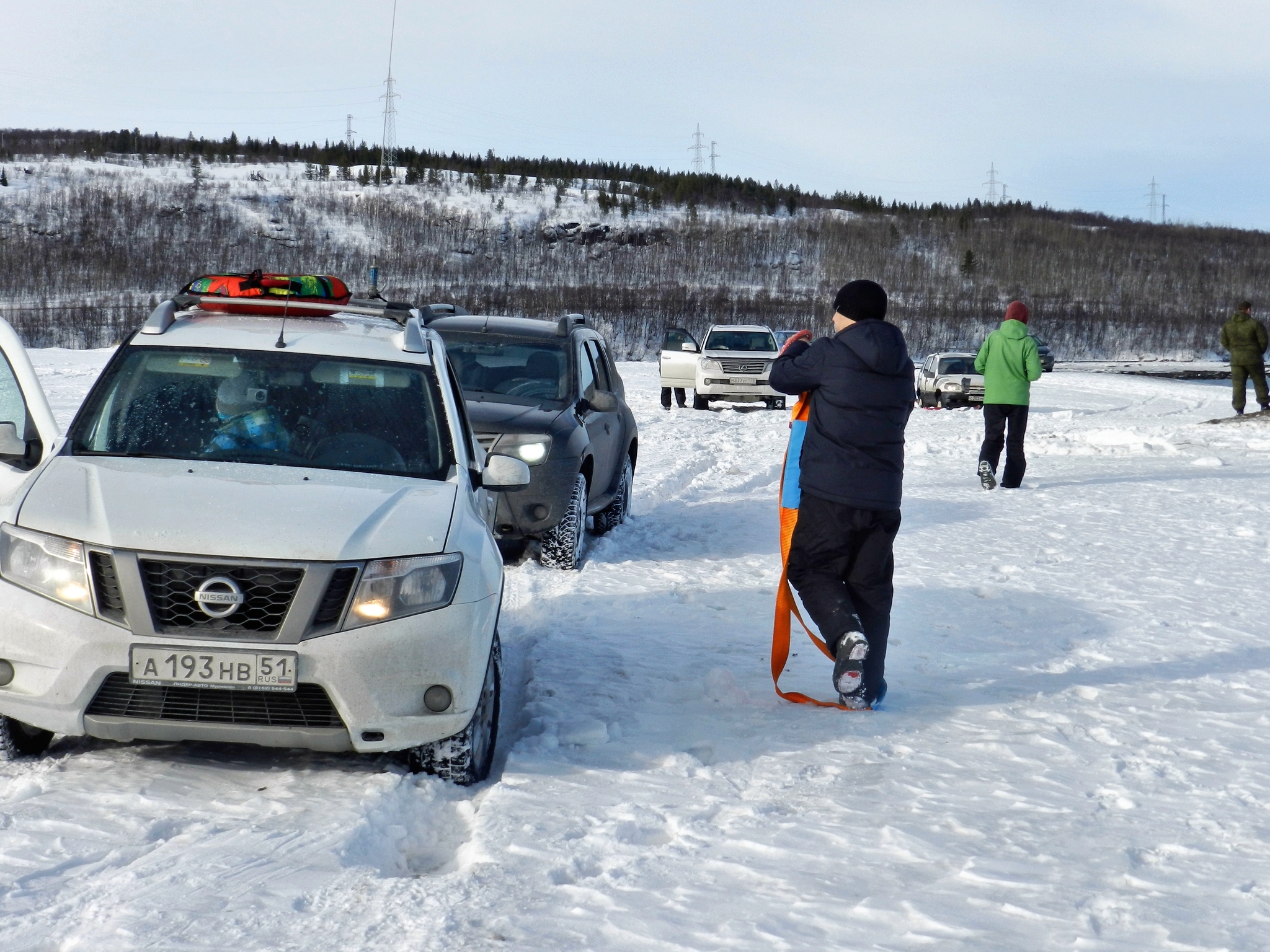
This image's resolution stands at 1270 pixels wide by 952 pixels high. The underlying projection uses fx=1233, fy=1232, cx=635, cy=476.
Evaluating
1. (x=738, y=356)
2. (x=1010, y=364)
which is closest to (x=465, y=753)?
(x=1010, y=364)

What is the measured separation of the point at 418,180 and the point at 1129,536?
363ft

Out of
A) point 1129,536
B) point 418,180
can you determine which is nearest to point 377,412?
point 1129,536

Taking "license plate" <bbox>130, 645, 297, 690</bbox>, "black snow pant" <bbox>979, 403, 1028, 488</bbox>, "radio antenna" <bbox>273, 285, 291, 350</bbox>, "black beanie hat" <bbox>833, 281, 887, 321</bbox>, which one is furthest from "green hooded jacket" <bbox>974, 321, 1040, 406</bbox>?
"license plate" <bbox>130, 645, 297, 690</bbox>

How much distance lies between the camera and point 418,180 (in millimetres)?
113875

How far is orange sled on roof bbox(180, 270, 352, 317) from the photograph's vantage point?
5.27 m

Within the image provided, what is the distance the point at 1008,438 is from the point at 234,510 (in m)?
9.70

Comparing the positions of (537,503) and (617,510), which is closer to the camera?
(537,503)

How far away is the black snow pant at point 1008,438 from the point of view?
11734mm

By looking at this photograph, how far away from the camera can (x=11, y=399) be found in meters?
5.32

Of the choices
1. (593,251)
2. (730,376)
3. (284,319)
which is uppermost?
(593,251)

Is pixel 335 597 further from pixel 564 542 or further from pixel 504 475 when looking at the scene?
pixel 564 542

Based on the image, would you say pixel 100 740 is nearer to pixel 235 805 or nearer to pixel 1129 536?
pixel 235 805

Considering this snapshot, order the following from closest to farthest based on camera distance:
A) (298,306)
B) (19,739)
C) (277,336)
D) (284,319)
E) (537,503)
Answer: (19,739), (277,336), (284,319), (298,306), (537,503)

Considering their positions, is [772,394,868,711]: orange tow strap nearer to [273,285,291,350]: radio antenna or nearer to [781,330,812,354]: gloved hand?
[781,330,812,354]: gloved hand
